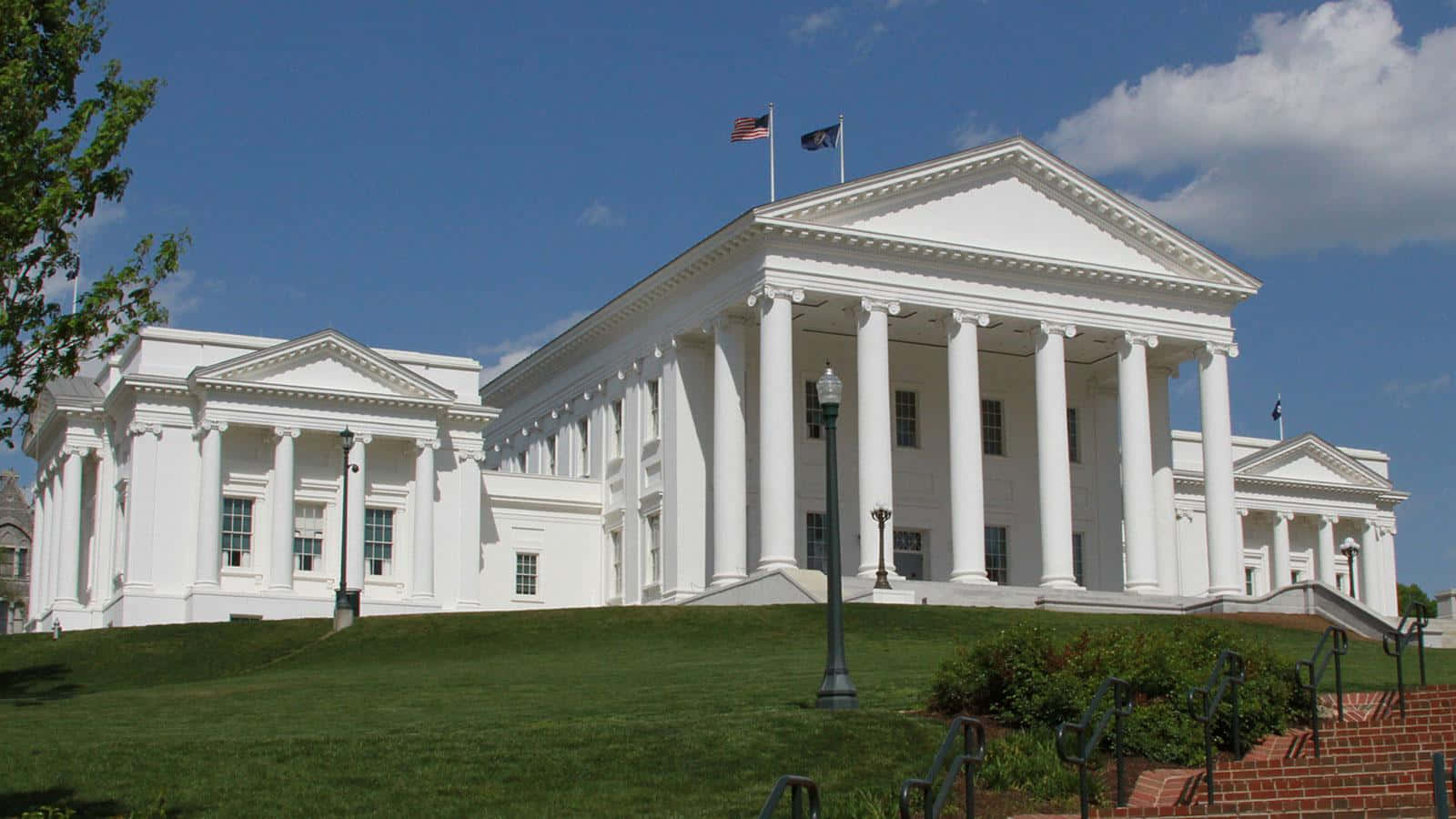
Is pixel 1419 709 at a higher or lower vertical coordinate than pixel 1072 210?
lower

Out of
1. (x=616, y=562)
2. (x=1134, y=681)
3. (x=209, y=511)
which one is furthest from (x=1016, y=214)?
(x=1134, y=681)

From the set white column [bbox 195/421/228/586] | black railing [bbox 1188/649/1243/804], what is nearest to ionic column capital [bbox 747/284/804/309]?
white column [bbox 195/421/228/586]

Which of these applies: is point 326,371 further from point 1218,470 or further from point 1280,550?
point 1280,550

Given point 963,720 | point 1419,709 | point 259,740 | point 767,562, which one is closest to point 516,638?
point 767,562

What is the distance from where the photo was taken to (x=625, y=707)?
2519 cm

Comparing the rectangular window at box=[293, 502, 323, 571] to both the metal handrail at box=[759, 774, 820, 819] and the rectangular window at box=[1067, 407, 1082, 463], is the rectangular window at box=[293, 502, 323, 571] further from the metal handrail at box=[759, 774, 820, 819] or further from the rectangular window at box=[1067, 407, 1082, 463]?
the metal handrail at box=[759, 774, 820, 819]

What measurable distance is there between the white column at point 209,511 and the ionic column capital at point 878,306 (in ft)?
65.0

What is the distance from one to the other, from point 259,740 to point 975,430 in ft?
113

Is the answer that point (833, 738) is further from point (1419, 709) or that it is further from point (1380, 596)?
point (1380, 596)

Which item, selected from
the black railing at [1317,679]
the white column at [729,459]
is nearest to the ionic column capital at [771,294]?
the white column at [729,459]

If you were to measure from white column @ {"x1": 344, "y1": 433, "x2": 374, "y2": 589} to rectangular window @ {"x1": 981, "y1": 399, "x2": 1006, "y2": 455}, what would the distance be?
2066 centimetres

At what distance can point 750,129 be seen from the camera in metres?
52.6

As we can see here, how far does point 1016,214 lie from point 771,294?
9350 mm

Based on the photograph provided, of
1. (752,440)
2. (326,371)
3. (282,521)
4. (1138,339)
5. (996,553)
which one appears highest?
(1138,339)
